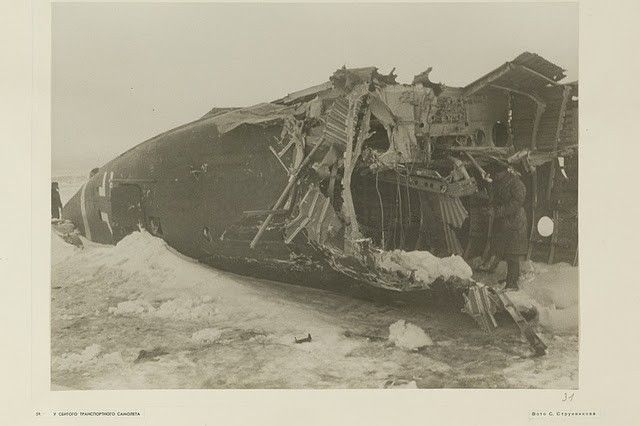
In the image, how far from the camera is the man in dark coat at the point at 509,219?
5.81 ft

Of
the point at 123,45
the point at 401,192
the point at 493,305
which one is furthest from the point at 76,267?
the point at 493,305

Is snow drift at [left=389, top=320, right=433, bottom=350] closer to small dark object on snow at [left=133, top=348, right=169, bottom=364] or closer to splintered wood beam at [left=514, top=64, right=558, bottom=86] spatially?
small dark object on snow at [left=133, top=348, right=169, bottom=364]

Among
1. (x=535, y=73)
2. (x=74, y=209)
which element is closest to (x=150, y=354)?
(x=74, y=209)

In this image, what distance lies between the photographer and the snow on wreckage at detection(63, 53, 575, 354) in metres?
1.77

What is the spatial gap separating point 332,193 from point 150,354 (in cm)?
65

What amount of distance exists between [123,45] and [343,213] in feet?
2.48

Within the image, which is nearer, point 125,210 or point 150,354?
point 150,354

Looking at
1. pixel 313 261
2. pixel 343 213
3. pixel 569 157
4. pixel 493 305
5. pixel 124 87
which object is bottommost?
pixel 493 305

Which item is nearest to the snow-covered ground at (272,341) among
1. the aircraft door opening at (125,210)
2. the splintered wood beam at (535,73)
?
the aircraft door opening at (125,210)

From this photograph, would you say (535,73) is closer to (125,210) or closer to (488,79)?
(488,79)

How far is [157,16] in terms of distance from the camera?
177cm

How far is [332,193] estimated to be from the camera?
5.89ft

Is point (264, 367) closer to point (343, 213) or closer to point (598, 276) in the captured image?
point (343, 213)

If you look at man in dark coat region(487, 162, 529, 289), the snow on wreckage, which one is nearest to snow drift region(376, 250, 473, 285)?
the snow on wreckage
